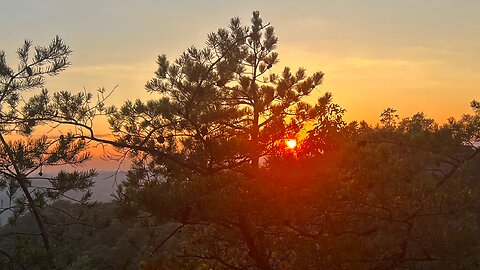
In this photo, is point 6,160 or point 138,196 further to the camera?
point 6,160

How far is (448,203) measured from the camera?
480cm

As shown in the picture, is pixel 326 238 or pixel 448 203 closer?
pixel 326 238

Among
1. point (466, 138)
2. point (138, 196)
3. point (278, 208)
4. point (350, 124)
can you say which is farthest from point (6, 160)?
point (466, 138)

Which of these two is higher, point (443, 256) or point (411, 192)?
point (411, 192)

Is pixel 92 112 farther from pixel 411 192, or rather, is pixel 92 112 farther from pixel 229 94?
pixel 229 94

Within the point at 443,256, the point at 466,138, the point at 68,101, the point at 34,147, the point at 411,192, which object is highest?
the point at 68,101

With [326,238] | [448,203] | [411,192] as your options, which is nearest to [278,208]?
[326,238]

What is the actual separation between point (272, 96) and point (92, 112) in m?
5.63

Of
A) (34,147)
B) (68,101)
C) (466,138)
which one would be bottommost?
(466,138)

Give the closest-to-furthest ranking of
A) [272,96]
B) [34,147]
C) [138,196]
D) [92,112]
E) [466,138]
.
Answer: [138,196] → [92,112] → [34,147] → [466,138] → [272,96]

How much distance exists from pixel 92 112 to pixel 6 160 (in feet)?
5.23

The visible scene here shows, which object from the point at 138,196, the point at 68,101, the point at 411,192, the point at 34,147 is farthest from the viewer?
the point at 34,147

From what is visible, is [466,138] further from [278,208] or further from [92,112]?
[92,112]

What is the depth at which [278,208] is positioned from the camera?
15.6 feet
